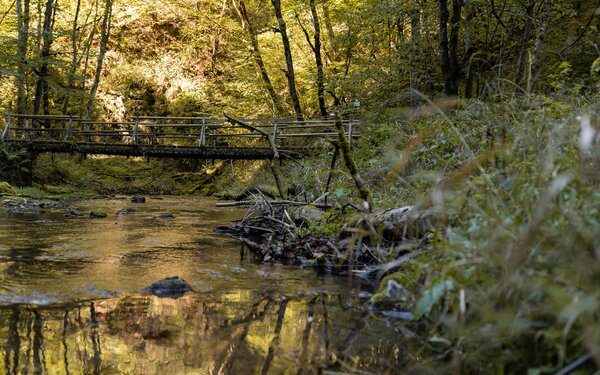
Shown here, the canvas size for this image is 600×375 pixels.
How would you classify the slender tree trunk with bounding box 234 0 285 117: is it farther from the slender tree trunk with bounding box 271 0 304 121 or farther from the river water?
the river water

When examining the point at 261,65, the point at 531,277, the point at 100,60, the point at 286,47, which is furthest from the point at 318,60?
the point at 531,277

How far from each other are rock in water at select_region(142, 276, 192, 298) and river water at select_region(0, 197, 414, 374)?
80 millimetres

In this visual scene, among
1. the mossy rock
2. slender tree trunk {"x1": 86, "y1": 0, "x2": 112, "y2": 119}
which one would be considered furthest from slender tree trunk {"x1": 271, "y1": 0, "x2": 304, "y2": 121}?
the mossy rock

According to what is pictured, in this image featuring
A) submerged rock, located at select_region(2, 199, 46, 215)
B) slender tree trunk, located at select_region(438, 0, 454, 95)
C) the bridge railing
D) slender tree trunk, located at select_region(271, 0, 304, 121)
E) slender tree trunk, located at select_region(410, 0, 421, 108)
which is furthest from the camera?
slender tree trunk, located at select_region(271, 0, 304, 121)

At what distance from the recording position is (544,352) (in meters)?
1.85

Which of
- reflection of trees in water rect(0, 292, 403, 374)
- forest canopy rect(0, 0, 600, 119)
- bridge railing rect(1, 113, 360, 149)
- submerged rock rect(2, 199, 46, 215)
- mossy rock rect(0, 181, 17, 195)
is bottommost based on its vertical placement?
reflection of trees in water rect(0, 292, 403, 374)

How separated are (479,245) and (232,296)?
85.8 inches

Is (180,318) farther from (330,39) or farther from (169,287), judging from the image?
(330,39)

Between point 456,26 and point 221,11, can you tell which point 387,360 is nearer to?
point 456,26

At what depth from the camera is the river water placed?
97.7 inches

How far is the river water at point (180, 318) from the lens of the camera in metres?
2.48

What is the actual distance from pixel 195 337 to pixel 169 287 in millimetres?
1096

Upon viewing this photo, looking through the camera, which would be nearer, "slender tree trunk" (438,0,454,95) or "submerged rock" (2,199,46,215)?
"slender tree trunk" (438,0,454,95)

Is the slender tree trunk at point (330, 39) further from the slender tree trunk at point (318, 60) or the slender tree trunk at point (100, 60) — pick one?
the slender tree trunk at point (100, 60)
